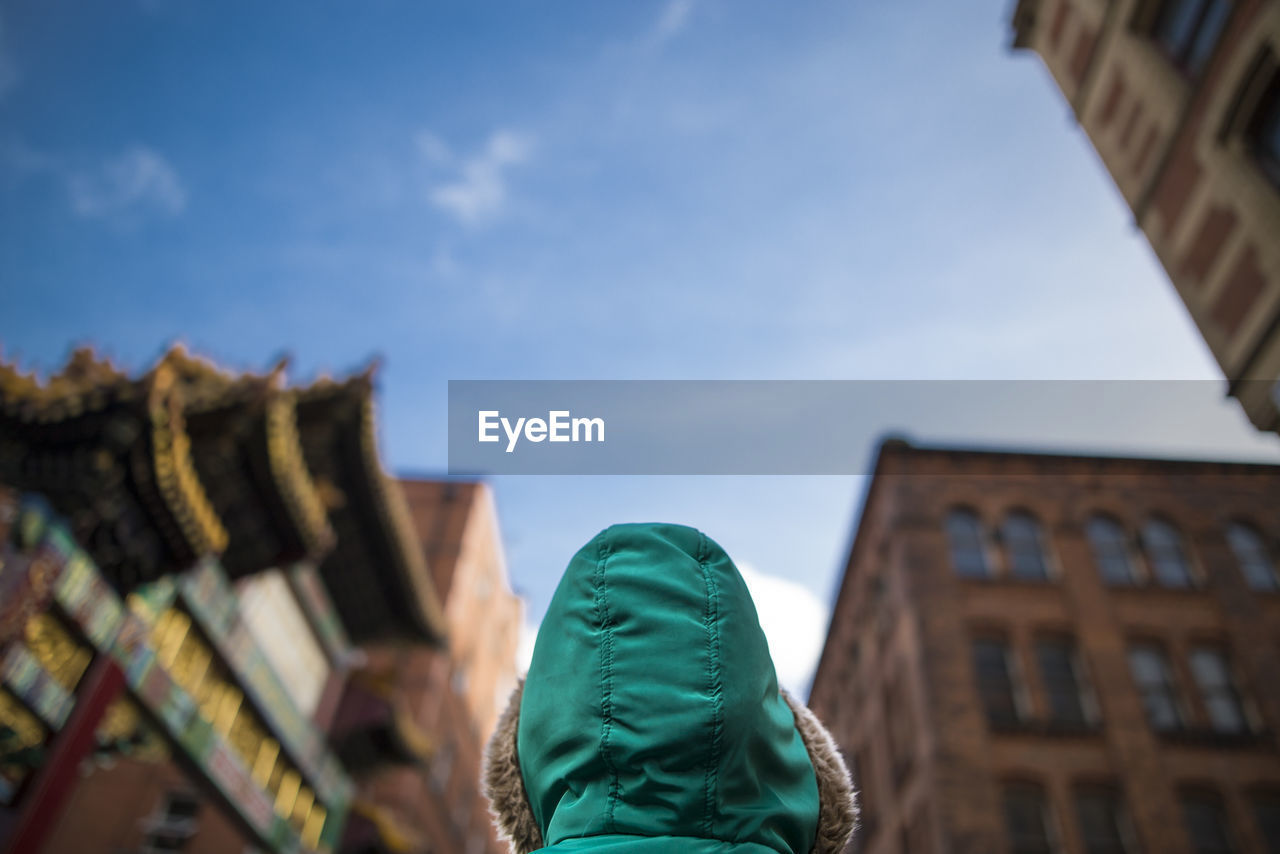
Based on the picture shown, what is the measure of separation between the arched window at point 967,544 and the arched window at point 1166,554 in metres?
4.29

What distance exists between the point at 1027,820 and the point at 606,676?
19608 millimetres

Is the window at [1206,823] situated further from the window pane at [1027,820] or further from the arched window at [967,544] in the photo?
the arched window at [967,544]

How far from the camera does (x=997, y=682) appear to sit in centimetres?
1961

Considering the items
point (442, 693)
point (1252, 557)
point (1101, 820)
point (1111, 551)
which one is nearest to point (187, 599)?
point (442, 693)

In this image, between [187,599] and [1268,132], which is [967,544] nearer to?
[1268,132]

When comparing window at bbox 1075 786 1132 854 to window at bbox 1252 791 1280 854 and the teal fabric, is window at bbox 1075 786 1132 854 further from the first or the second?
the teal fabric

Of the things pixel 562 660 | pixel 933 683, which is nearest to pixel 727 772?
pixel 562 660

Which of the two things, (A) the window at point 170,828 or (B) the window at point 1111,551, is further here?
(B) the window at point 1111,551

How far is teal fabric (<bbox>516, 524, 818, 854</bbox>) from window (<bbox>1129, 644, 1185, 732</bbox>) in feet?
70.5

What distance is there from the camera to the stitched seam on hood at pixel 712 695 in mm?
1381

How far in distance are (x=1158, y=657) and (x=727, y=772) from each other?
23073 mm

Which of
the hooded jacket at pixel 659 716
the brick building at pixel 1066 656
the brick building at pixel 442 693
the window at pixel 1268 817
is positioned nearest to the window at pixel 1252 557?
the brick building at pixel 1066 656

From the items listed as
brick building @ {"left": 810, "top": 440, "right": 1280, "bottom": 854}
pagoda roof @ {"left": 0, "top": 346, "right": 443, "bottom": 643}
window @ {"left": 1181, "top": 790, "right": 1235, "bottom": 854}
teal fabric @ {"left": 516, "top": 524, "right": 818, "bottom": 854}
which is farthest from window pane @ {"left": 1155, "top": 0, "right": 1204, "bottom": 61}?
window @ {"left": 1181, "top": 790, "right": 1235, "bottom": 854}

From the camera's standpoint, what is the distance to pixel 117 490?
10.3 meters
